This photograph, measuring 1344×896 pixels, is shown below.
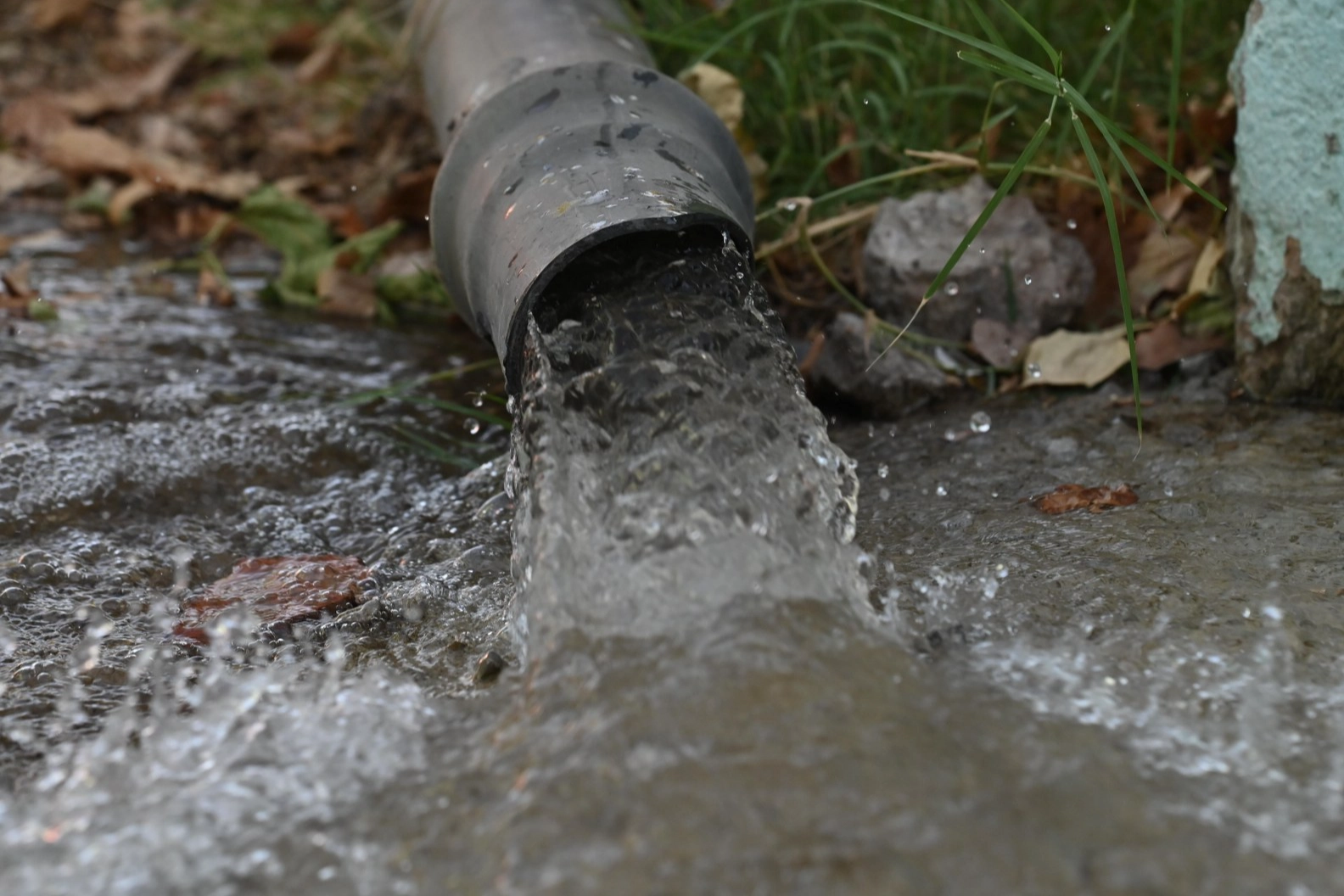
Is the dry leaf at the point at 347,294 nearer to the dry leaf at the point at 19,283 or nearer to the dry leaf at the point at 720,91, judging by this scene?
the dry leaf at the point at 19,283

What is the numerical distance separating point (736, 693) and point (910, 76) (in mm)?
1947

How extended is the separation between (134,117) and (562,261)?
340 centimetres

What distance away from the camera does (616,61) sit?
2240 millimetres

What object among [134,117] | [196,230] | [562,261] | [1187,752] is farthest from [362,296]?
[1187,752]

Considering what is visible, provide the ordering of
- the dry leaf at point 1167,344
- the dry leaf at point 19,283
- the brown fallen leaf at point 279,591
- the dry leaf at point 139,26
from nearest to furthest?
the brown fallen leaf at point 279,591, the dry leaf at point 1167,344, the dry leaf at point 19,283, the dry leaf at point 139,26

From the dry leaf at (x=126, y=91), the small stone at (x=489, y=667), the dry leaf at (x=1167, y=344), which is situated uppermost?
the dry leaf at (x=126, y=91)

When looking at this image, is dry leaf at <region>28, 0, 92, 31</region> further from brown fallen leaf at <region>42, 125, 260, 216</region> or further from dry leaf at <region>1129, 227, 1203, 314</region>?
dry leaf at <region>1129, 227, 1203, 314</region>

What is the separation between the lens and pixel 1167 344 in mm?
2482

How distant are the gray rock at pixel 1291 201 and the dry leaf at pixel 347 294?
6.69 ft

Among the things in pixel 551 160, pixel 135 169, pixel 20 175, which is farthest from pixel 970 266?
pixel 20 175

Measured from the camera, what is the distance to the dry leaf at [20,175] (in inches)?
159

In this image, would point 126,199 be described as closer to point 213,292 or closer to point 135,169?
point 135,169

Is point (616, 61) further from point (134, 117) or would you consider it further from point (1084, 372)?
point (134, 117)

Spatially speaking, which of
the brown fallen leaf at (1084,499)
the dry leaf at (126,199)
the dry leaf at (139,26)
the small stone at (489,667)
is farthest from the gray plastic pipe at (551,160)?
the dry leaf at (139,26)
